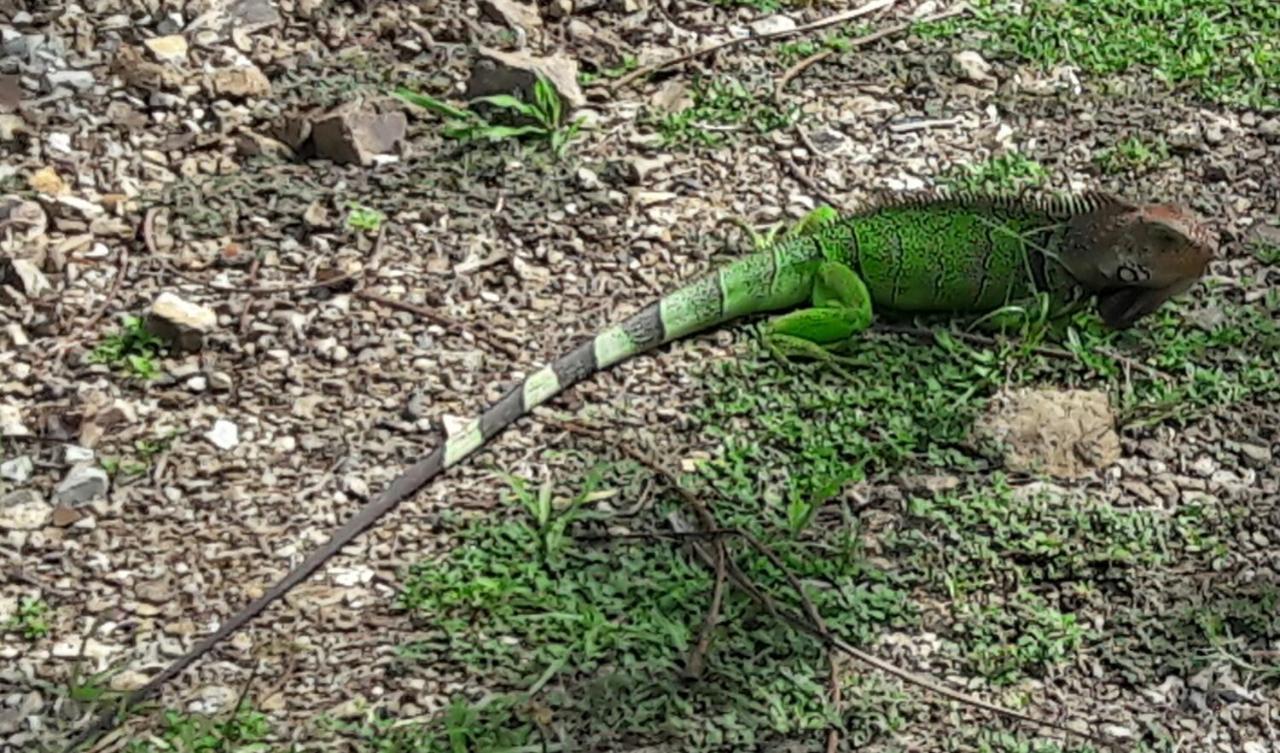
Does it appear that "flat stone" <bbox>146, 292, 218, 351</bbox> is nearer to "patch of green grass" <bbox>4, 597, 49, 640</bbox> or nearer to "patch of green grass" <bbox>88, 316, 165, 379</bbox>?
"patch of green grass" <bbox>88, 316, 165, 379</bbox>

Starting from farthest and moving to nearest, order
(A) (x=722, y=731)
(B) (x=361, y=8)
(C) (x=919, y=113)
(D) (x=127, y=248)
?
(B) (x=361, y=8) → (C) (x=919, y=113) → (D) (x=127, y=248) → (A) (x=722, y=731)

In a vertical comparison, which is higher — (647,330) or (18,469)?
(647,330)

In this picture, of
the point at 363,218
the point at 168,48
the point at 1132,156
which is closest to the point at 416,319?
the point at 363,218

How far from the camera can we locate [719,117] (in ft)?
17.2

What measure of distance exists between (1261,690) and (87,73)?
3759 millimetres

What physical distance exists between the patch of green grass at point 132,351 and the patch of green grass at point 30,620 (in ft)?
2.44

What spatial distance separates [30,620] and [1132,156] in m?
3.22

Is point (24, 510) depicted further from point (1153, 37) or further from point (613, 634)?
point (1153, 37)

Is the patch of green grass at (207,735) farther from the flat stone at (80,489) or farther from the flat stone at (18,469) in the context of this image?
the flat stone at (18,469)

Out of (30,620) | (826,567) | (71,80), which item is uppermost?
(71,80)

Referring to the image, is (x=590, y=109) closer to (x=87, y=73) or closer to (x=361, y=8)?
(x=361, y=8)

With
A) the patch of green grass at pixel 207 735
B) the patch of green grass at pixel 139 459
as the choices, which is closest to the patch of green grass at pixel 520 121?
the patch of green grass at pixel 139 459

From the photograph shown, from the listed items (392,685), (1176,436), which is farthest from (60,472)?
(1176,436)

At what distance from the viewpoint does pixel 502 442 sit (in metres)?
4.19
